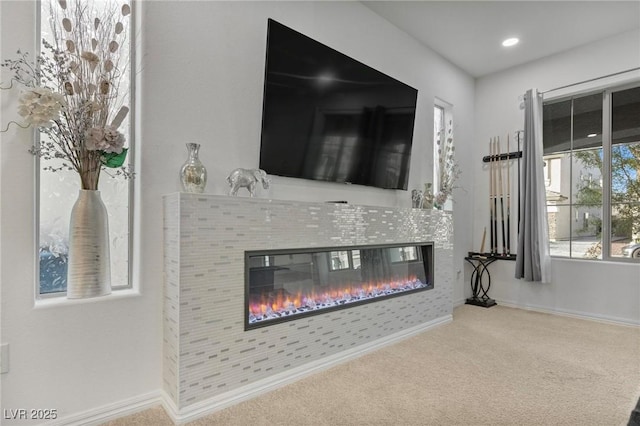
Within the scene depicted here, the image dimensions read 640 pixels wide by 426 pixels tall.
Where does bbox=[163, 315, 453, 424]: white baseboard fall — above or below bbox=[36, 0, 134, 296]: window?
below

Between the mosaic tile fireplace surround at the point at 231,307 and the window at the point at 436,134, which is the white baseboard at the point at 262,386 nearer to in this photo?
the mosaic tile fireplace surround at the point at 231,307

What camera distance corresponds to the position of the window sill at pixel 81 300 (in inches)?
64.8

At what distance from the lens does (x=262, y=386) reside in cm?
205

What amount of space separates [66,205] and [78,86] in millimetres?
598

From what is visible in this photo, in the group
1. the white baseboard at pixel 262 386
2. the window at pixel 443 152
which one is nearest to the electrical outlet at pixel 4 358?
the white baseboard at pixel 262 386

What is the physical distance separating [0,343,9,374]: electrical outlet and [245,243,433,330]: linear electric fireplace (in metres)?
1.09

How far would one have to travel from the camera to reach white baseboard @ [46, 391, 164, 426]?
170 centimetres

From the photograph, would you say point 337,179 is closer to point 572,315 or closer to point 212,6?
point 212,6

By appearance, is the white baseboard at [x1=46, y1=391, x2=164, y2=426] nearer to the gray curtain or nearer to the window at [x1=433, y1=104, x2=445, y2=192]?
the window at [x1=433, y1=104, x2=445, y2=192]

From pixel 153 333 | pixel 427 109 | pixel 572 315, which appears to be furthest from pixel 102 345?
pixel 572 315

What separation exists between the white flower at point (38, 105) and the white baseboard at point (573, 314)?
4.67m

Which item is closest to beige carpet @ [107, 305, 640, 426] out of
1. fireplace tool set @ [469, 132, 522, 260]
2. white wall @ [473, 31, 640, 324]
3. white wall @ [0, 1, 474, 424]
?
white wall @ [0, 1, 474, 424]

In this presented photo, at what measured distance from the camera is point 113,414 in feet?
5.89

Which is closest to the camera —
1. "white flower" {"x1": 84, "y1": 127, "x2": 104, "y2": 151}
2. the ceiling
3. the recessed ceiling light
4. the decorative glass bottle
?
"white flower" {"x1": 84, "y1": 127, "x2": 104, "y2": 151}
